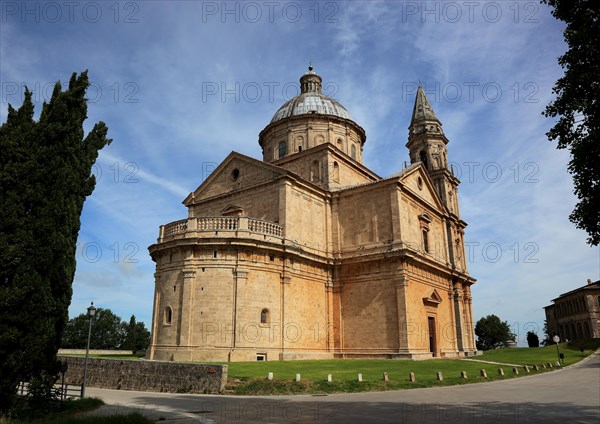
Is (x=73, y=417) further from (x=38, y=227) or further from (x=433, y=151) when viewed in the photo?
(x=433, y=151)

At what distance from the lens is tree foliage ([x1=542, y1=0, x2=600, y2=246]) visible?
9.88 meters

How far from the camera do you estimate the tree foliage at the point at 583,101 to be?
9875 millimetres

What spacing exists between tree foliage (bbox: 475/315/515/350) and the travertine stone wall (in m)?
80.9

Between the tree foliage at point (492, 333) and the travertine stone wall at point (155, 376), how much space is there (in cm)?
8095

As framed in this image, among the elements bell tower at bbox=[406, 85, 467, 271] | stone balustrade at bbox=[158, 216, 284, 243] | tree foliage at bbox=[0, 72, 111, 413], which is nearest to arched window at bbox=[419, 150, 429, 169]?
bell tower at bbox=[406, 85, 467, 271]

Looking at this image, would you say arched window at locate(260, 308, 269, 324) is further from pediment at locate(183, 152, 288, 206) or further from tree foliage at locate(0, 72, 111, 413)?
tree foliage at locate(0, 72, 111, 413)

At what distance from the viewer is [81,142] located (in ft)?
43.3

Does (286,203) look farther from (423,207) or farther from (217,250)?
(423,207)

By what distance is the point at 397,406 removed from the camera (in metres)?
12.8

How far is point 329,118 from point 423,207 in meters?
11.6

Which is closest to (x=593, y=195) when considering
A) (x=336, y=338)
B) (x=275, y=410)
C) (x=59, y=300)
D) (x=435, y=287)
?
(x=275, y=410)

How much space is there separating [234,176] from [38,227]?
2302cm

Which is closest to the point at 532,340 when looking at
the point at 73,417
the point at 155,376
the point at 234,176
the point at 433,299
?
the point at 433,299

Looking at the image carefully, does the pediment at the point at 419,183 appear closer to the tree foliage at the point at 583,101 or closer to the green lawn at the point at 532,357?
the green lawn at the point at 532,357
